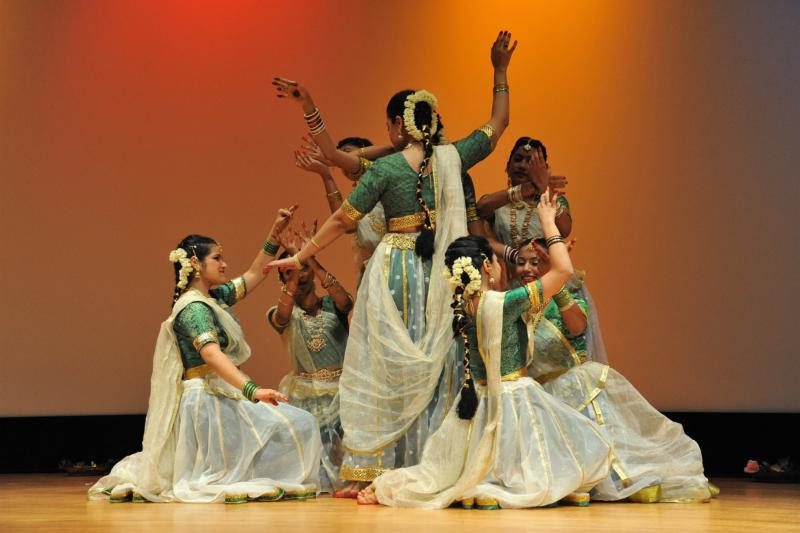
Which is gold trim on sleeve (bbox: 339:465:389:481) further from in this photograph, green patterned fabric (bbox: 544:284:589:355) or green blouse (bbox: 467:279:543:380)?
green patterned fabric (bbox: 544:284:589:355)

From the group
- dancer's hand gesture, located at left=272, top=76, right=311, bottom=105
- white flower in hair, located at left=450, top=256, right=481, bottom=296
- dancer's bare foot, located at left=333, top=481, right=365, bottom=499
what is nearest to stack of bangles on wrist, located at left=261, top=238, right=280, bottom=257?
dancer's hand gesture, located at left=272, top=76, right=311, bottom=105

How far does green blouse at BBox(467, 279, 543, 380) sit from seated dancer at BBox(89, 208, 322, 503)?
0.85 metres

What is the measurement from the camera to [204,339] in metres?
4.75

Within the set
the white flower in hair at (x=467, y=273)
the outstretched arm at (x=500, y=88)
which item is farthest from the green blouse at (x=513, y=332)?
the outstretched arm at (x=500, y=88)

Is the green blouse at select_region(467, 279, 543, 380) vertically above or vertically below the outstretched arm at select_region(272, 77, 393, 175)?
below

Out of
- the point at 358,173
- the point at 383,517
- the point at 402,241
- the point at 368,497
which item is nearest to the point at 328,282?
the point at 358,173

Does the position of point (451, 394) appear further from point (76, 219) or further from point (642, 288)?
point (76, 219)

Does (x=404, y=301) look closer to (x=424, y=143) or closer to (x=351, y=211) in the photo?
(x=351, y=211)

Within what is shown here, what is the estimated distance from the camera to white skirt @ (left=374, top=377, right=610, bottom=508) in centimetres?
417

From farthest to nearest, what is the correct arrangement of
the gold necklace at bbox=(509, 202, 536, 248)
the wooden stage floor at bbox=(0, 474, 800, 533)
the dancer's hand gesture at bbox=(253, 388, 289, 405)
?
the gold necklace at bbox=(509, 202, 536, 248)
the dancer's hand gesture at bbox=(253, 388, 289, 405)
the wooden stage floor at bbox=(0, 474, 800, 533)

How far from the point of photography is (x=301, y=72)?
6516mm

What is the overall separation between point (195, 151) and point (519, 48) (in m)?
1.85

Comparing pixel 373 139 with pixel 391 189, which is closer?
pixel 391 189

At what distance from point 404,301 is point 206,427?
94 cm
